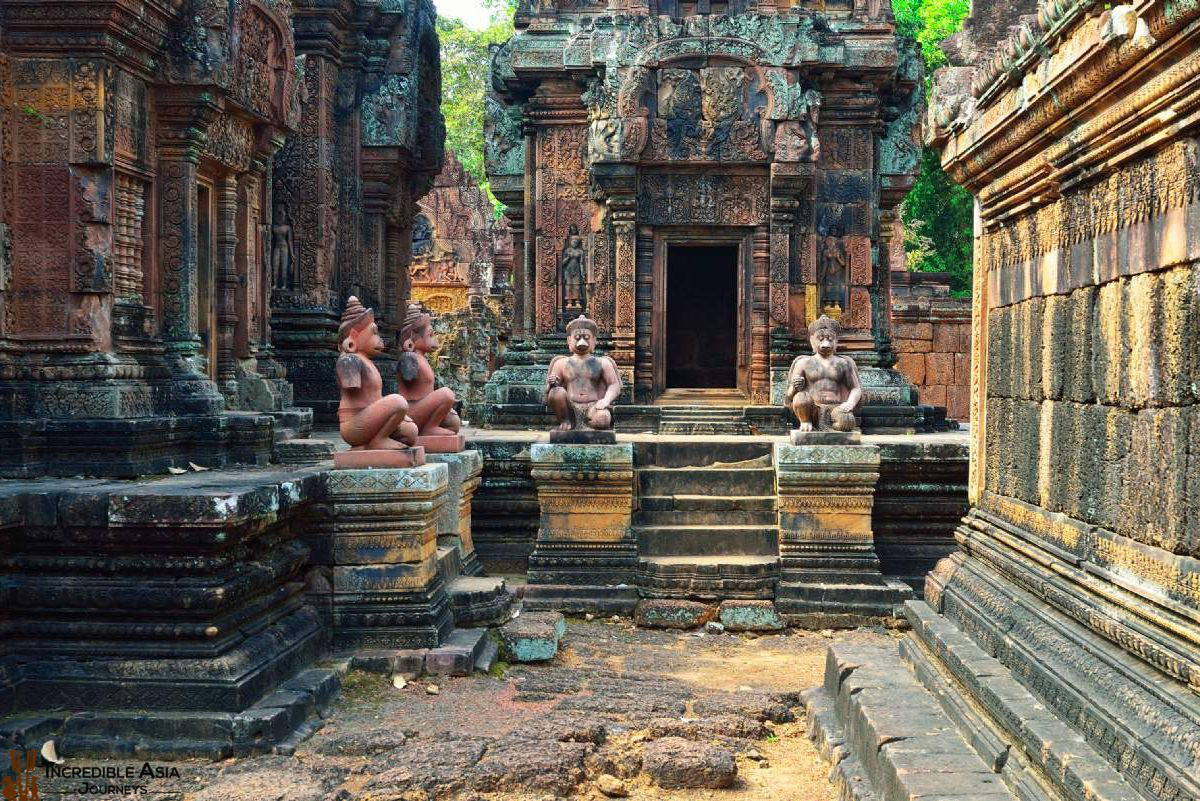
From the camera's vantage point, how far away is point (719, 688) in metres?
6.92

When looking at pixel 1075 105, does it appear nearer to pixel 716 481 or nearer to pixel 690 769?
pixel 690 769

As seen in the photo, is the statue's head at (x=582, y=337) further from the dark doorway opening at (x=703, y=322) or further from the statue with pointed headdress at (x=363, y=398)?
the dark doorway opening at (x=703, y=322)

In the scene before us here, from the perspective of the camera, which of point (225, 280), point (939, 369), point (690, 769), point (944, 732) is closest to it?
point (944, 732)

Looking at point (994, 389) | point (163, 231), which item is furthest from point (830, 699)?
point (163, 231)

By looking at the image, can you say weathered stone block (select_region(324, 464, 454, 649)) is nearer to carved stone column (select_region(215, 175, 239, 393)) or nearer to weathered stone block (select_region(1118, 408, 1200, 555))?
carved stone column (select_region(215, 175, 239, 393))

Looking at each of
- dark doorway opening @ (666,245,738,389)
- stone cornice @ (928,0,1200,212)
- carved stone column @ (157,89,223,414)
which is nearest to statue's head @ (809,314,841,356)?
stone cornice @ (928,0,1200,212)

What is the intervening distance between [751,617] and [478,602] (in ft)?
7.27

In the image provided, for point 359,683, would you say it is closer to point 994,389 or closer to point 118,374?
point 118,374

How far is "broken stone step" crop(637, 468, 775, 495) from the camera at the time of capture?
996 cm

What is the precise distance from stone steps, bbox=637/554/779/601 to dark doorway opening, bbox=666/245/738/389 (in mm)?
6524

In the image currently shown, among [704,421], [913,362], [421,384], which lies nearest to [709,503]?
[704,421]

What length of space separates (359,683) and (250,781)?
5.38 ft

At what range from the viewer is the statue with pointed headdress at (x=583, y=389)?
9289 mm

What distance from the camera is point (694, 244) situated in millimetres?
12430
